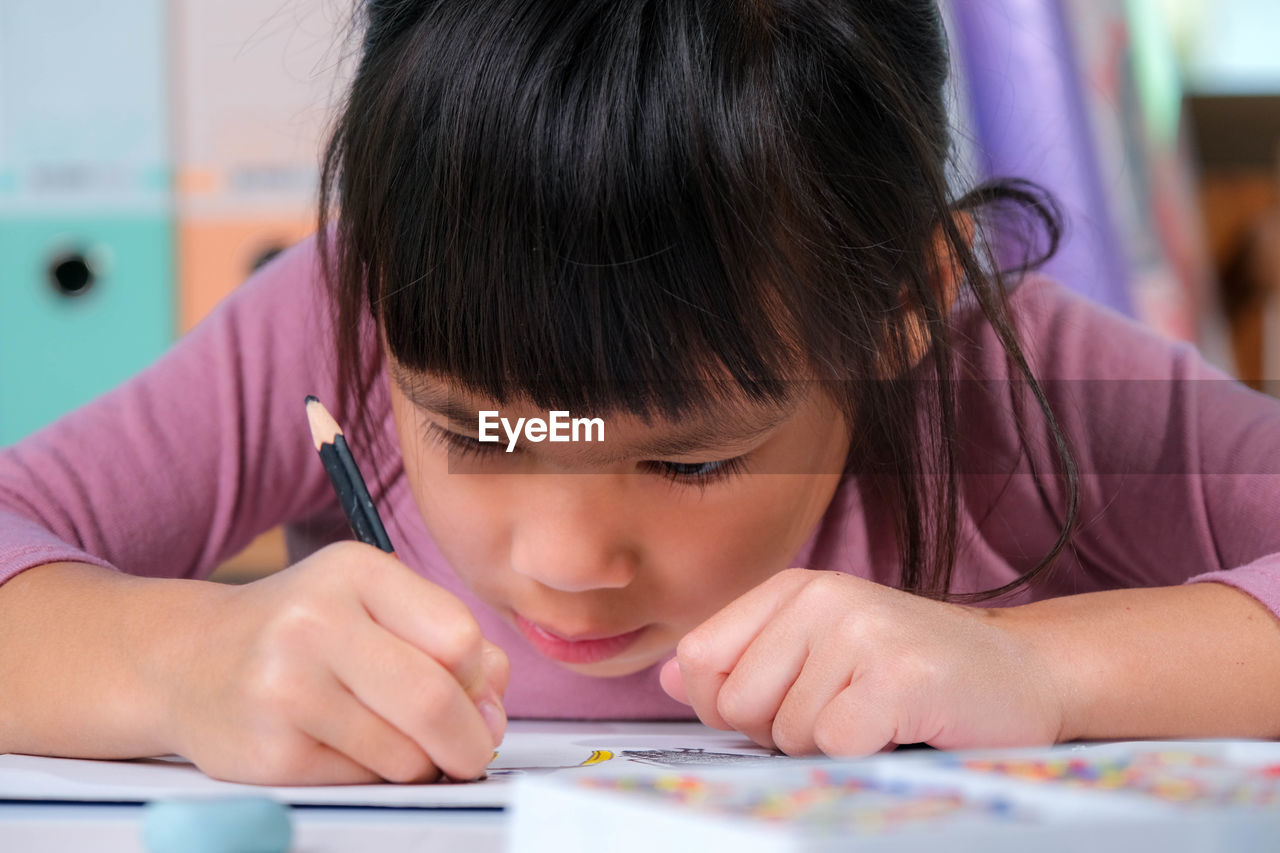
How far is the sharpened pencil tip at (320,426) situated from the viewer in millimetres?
435

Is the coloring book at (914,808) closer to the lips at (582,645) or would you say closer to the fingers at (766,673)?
the fingers at (766,673)

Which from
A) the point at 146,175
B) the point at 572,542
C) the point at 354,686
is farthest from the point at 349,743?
the point at 146,175

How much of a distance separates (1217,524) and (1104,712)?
23 cm

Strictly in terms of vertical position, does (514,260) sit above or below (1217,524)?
above

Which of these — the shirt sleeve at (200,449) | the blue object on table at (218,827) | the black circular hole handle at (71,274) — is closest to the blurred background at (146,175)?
the black circular hole handle at (71,274)

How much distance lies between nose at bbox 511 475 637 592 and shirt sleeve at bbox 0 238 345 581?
0.24 m

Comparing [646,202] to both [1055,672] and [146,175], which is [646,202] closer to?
[1055,672]

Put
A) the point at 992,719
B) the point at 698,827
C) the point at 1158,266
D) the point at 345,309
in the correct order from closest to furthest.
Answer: the point at 698,827 → the point at 992,719 → the point at 345,309 → the point at 1158,266

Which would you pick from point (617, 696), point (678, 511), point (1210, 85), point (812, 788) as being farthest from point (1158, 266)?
point (812, 788)

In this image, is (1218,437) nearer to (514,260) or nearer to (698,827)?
(514,260)

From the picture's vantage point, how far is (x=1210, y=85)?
1.87 meters

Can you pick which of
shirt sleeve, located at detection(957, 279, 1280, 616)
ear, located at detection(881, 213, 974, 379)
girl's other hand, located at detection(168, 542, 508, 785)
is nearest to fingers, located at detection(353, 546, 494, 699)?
girl's other hand, located at detection(168, 542, 508, 785)

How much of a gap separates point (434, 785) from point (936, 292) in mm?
288

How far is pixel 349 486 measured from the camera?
1.40 feet
